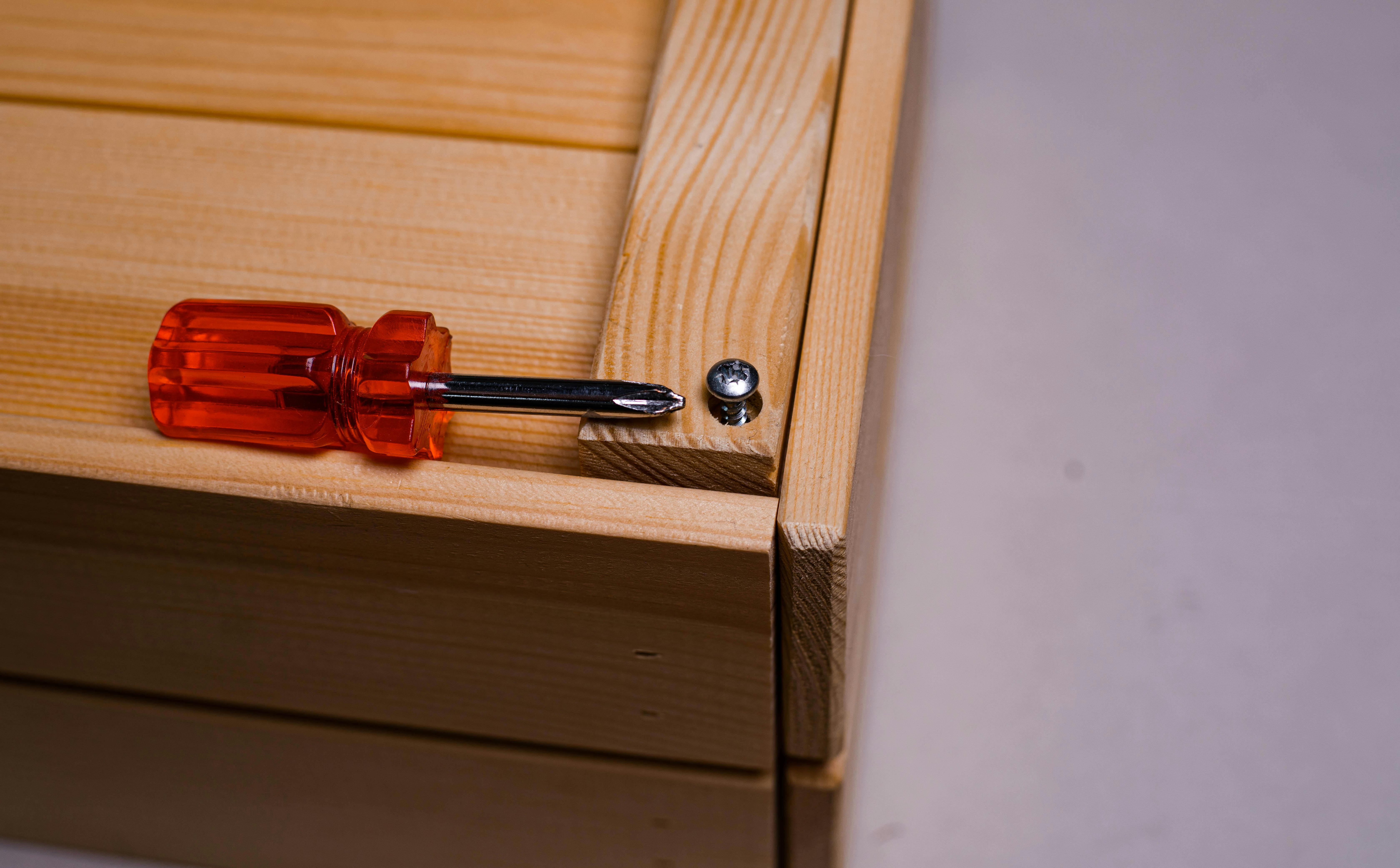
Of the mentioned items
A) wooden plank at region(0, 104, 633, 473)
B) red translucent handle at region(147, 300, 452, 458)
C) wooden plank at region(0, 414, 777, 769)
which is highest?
wooden plank at region(0, 104, 633, 473)

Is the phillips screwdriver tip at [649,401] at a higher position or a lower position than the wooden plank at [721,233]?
lower

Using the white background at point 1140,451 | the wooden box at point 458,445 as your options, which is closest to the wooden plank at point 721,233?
the wooden box at point 458,445

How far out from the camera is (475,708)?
1.59 ft

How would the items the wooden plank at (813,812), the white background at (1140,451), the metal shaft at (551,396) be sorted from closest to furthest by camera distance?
1. the metal shaft at (551,396)
2. the wooden plank at (813,812)
3. the white background at (1140,451)

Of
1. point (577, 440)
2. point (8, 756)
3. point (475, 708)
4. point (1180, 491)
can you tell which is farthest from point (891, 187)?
point (8, 756)

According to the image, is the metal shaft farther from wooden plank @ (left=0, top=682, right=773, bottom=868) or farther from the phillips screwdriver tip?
wooden plank @ (left=0, top=682, right=773, bottom=868)

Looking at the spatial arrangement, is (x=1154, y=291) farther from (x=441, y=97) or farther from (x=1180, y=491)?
(x=441, y=97)

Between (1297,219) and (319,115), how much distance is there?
2.47 feet

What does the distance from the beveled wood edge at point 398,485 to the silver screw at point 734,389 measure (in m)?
0.03

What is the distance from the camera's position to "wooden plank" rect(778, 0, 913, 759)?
372mm

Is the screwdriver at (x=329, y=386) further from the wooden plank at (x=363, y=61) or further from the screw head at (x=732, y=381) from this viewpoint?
the wooden plank at (x=363, y=61)

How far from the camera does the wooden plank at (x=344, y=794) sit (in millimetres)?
519

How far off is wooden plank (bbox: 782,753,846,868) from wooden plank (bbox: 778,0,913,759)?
0.01m

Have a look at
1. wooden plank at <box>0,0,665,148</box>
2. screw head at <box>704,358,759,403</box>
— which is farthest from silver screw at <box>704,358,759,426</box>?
wooden plank at <box>0,0,665,148</box>
